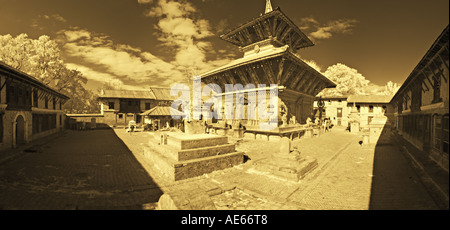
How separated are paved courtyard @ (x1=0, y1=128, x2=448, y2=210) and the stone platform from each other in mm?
366

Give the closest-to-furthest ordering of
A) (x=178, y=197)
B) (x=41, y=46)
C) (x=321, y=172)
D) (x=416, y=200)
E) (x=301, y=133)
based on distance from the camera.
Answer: (x=178, y=197), (x=416, y=200), (x=321, y=172), (x=301, y=133), (x=41, y=46)

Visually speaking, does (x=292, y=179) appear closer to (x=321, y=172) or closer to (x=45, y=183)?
(x=321, y=172)

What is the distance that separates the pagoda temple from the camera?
1692cm

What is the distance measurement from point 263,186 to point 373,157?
9.02 meters


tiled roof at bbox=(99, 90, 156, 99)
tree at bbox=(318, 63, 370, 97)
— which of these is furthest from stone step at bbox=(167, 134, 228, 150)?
tree at bbox=(318, 63, 370, 97)

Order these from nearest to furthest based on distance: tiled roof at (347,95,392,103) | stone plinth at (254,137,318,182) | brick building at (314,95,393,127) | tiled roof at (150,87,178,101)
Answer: stone plinth at (254,137,318,182) < tiled roof at (347,95,392,103) < brick building at (314,95,393,127) < tiled roof at (150,87,178,101)

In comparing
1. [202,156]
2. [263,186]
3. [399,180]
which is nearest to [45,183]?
[202,156]

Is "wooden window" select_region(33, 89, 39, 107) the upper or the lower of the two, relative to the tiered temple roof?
lower

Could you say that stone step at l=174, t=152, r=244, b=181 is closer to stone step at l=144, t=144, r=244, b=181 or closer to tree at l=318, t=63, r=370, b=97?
stone step at l=144, t=144, r=244, b=181

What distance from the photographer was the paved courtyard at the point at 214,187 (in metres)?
5.34

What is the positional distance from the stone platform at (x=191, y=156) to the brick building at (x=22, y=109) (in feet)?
35.4

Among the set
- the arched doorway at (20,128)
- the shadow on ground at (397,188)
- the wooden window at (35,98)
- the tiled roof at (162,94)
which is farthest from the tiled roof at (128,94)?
the shadow on ground at (397,188)

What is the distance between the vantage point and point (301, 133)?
19.1 metres

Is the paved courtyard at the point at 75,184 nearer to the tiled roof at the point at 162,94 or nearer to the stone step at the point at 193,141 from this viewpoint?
the stone step at the point at 193,141
